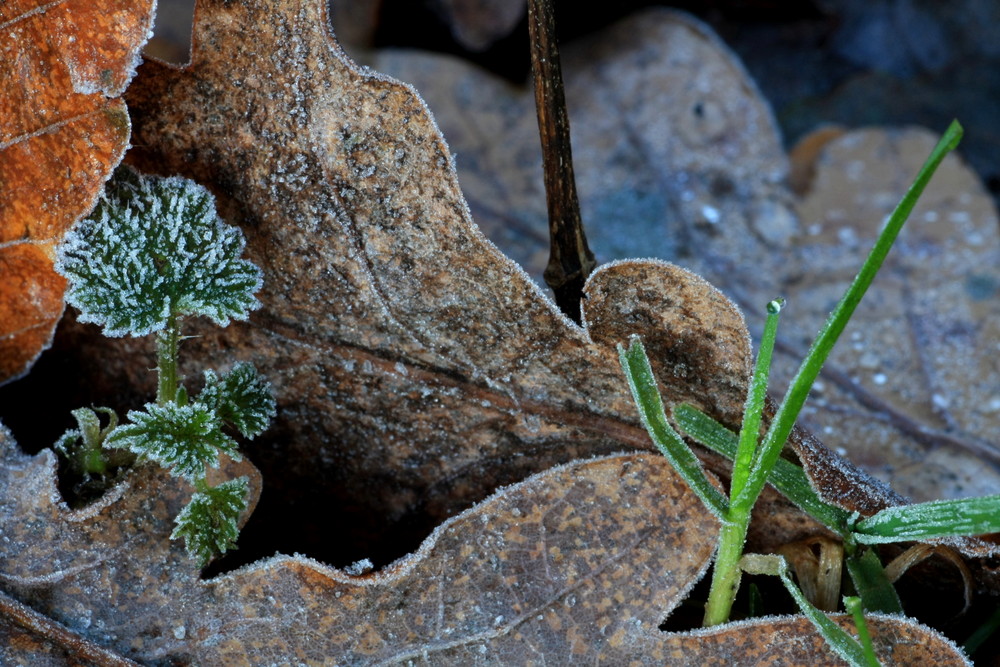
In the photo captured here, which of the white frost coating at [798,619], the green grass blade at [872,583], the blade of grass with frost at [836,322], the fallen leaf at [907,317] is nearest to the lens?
the blade of grass with frost at [836,322]

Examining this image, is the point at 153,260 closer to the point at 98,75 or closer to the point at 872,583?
the point at 98,75

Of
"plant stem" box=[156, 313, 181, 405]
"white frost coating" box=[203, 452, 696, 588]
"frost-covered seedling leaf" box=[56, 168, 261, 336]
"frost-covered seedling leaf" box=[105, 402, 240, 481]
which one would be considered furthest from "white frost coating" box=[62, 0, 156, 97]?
"white frost coating" box=[203, 452, 696, 588]

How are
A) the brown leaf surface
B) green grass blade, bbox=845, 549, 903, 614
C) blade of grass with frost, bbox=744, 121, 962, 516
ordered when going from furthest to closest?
the brown leaf surface < green grass blade, bbox=845, 549, 903, 614 < blade of grass with frost, bbox=744, 121, 962, 516

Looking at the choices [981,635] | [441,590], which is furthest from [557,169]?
[981,635]

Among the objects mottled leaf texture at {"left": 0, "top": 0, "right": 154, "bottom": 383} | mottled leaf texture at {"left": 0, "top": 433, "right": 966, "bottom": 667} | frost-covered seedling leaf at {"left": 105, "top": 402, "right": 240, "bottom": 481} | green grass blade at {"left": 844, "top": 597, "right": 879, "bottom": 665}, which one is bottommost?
mottled leaf texture at {"left": 0, "top": 433, "right": 966, "bottom": 667}

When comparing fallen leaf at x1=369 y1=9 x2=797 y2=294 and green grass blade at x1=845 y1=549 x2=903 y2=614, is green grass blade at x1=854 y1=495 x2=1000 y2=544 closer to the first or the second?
green grass blade at x1=845 y1=549 x2=903 y2=614

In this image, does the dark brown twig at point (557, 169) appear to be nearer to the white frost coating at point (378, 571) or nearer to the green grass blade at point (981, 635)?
the white frost coating at point (378, 571)

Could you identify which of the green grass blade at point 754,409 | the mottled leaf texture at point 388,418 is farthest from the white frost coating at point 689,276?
the green grass blade at point 754,409
